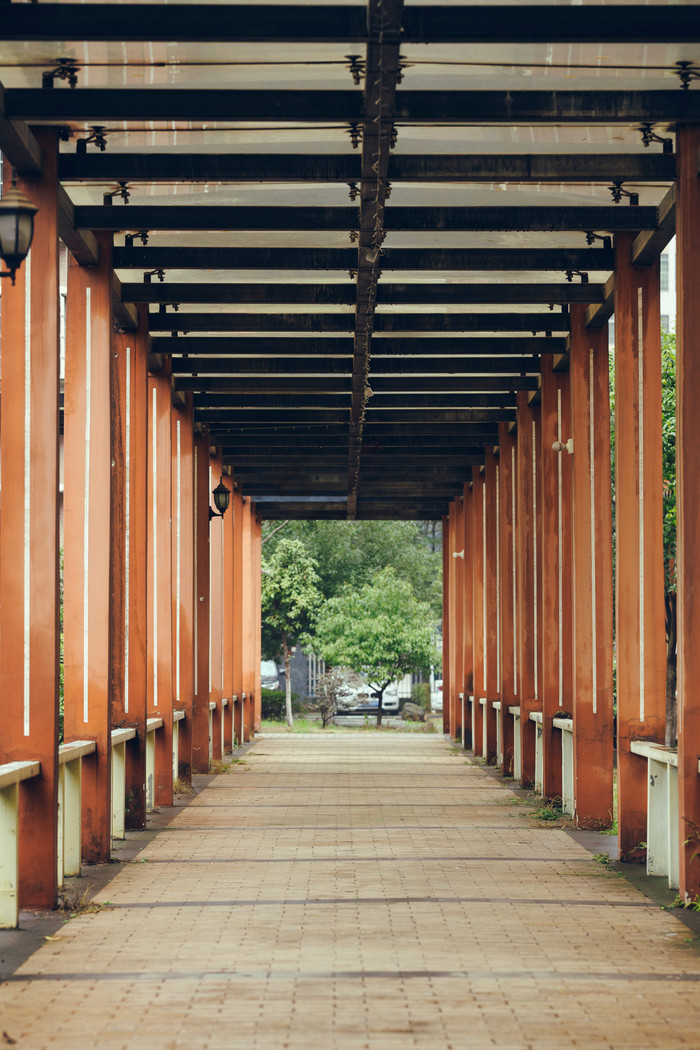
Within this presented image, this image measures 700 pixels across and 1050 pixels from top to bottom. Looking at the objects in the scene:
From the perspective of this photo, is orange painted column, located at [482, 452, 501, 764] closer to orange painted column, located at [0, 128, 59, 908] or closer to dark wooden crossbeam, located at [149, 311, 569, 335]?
dark wooden crossbeam, located at [149, 311, 569, 335]

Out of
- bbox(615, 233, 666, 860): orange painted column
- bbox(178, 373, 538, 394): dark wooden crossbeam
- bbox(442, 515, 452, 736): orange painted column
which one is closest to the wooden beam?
bbox(615, 233, 666, 860): orange painted column

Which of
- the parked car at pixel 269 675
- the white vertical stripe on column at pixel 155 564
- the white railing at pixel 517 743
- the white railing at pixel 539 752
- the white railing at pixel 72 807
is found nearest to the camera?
the white railing at pixel 72 807

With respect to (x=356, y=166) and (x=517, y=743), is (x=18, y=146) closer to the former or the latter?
(x=356, y=166)

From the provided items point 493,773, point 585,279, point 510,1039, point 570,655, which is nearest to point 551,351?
point 585,279

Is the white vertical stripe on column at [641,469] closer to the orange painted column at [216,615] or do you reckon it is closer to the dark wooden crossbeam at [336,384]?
the dark wooden crossbeam at [336,384]

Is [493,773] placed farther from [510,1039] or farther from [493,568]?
[510,1039]

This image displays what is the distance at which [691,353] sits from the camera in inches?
294

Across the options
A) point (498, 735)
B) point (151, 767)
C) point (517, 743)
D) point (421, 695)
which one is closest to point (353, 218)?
point (151, 767)

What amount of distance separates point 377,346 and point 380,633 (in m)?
20.4

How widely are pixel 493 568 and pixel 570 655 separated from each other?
6.43 metres

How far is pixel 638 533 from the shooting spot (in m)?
9.35

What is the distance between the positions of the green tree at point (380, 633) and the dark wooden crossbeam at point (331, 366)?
1925cm

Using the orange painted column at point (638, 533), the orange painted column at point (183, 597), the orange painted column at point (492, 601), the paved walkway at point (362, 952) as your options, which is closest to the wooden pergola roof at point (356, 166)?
the orange painted column at point (638, 533)

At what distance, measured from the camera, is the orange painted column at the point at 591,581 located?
35.7 feet
